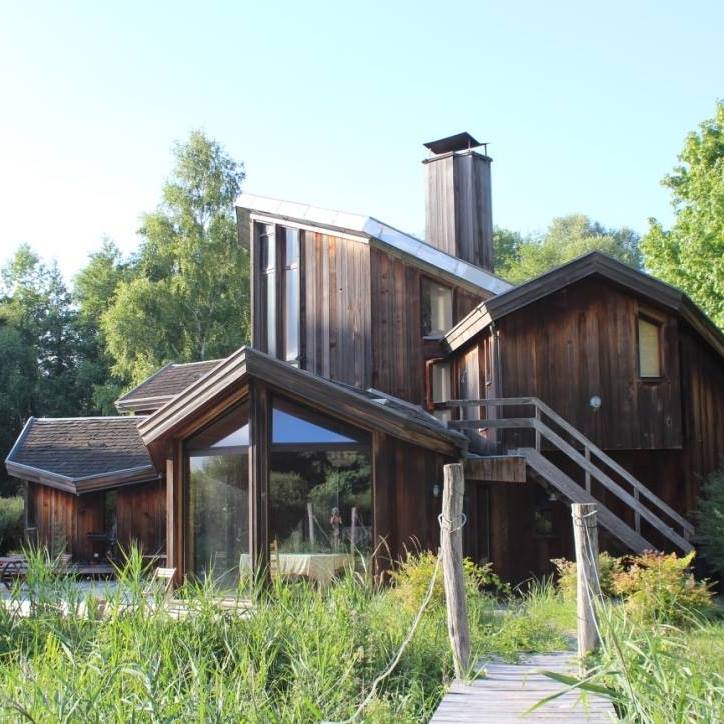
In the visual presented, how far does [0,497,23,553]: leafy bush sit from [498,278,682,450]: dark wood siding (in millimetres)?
13800

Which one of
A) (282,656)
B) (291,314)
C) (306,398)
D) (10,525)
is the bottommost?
(282,656)

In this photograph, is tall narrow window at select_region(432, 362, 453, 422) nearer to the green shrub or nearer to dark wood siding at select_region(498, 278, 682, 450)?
dark wood siding at select_region(498, 278, 682, 450)

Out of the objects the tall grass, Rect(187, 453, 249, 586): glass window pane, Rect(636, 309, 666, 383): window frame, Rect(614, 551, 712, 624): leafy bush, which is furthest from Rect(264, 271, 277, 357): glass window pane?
the tall grass

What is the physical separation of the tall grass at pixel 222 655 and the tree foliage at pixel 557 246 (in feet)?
122

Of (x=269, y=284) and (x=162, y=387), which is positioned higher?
(x=269, y=284)

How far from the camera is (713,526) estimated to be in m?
13.4

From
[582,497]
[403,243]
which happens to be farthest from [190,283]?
[582,497]

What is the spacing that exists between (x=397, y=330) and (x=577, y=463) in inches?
180

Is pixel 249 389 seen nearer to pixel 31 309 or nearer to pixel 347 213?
pixel 347 213

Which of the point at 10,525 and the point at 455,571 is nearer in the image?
the point at 455,571

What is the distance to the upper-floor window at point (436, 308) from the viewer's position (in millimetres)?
17766

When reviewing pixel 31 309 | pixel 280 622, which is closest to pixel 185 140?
pixel 31 309

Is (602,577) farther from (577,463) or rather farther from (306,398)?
(306,398)

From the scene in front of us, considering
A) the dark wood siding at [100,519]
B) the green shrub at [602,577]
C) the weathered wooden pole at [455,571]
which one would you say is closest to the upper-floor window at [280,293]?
the dark wood siding at [100,519]
